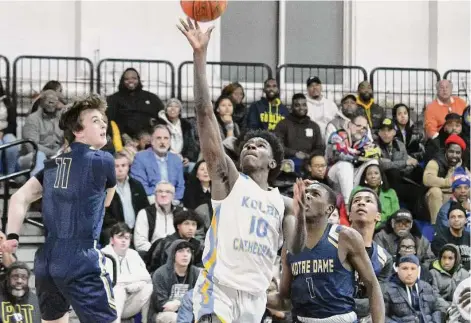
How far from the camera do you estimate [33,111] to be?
47.2 ft

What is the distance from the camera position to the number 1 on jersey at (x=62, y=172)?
771 centimetres

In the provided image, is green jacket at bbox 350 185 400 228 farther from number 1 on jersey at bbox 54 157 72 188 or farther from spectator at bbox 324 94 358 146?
number 1 on jersey at bbox 54 157 72 188

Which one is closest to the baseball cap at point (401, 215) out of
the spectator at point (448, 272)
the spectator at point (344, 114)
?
the spectator at point (448, 272)

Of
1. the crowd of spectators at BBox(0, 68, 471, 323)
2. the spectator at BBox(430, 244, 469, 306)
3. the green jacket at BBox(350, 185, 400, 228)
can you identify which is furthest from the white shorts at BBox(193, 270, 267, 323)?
the green jacket at BBox(350, 185, 400, 228)

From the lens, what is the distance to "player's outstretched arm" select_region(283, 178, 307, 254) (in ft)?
23.3

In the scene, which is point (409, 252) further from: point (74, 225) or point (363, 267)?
point (74, 225)

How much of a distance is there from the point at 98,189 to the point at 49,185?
0.34 meters

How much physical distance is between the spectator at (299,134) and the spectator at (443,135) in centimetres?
153

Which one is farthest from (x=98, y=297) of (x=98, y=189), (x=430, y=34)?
(x=430, y=34)

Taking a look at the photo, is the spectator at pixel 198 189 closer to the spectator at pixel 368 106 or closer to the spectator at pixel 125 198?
the spectator at pixel 125 198

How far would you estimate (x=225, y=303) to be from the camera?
716cm

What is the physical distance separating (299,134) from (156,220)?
3.30 m

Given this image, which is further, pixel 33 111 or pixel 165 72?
pixel 165 72

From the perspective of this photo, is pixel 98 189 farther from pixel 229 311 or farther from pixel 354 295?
pixel 354 295
